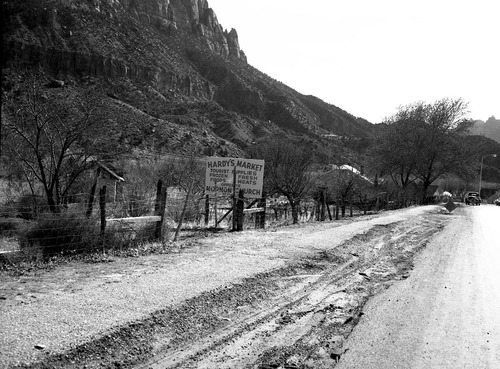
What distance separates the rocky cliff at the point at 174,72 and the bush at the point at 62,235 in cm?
2842

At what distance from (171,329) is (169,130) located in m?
53.2

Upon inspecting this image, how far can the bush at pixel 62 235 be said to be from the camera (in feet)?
29.1

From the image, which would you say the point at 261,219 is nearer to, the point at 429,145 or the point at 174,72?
the point at 429,145

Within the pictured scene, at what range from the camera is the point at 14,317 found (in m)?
5.21

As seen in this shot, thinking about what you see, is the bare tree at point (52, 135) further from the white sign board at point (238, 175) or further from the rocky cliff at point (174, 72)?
the rocky cliff at point (174, 72)

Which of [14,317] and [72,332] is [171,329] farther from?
[14,317]

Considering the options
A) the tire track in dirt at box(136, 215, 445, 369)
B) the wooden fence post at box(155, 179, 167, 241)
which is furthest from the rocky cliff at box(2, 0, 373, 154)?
the tire track in dirt at box(136, 215, 445, 369)

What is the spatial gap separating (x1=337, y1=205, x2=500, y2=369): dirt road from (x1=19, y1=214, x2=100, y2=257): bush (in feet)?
19.0

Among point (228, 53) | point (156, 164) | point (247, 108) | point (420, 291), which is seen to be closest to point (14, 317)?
point (420, 291)

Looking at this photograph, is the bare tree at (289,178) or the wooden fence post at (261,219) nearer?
the wooden fence post at (261,219)

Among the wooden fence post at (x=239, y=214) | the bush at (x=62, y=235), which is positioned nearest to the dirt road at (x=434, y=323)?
the bush at (x=62, y=235)

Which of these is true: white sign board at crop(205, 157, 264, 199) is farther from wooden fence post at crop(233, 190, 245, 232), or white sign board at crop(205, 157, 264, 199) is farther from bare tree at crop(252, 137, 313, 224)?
bare tree at crop(252, 137, 313, 224)

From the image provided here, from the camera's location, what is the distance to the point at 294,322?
604 centimetres

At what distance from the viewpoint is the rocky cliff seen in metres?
61.8
